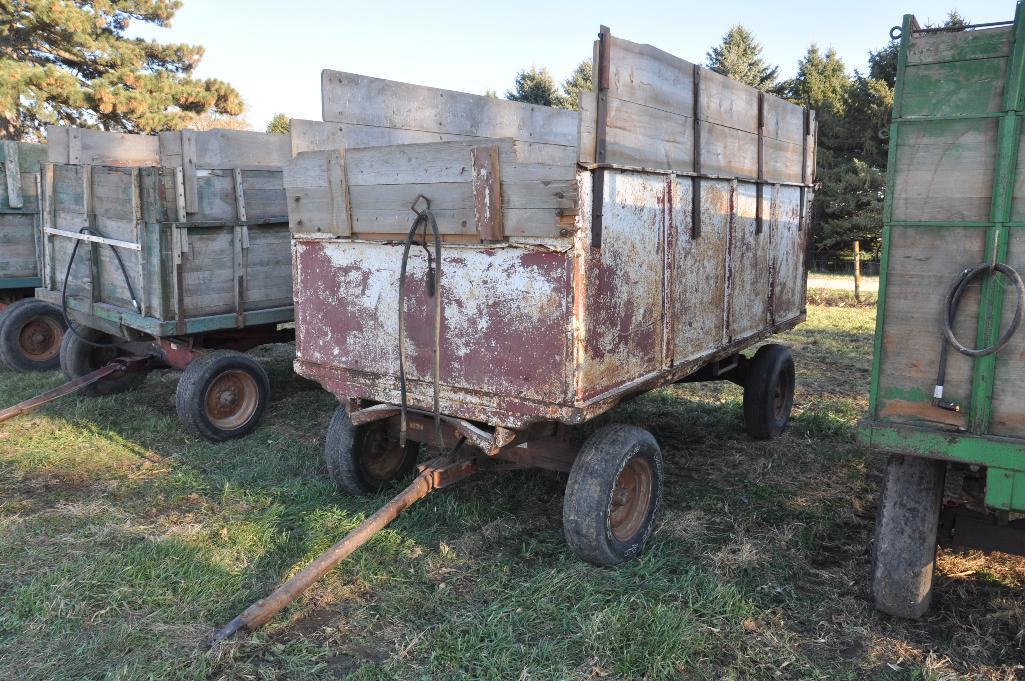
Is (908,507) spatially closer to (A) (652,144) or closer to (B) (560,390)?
(B) (560,390)

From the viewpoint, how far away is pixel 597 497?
12.0 ft

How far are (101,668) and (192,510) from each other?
1.58 metres

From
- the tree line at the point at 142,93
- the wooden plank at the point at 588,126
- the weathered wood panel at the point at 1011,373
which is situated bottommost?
the weathered wood panel at the point at 1011,373

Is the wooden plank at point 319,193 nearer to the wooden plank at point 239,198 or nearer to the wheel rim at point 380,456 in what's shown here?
Answer: the wheel rim at point 380,456

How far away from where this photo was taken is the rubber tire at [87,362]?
22.6 feet

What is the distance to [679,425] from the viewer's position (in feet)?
21.1

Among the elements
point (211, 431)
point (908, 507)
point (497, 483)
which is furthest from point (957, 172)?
point (211, 431)

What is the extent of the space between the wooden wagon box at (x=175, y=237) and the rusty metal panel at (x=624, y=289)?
3559 millimetres

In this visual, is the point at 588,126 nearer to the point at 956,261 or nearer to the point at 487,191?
the point at 487,191

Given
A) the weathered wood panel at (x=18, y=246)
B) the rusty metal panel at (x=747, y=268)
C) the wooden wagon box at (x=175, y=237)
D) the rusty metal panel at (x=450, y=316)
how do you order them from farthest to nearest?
the weathered wood panel at (x=18, y=246) → the wooden wagon box at (x=175, y=237) → the rusty metal panel at (x=747, y=268) → the rusty metal panel at (x=450, y=316)

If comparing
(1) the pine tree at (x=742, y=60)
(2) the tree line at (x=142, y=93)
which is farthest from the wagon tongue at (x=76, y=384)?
(1) the pine tree at (x=742, y=60)

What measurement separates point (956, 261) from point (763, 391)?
3151 millimetres

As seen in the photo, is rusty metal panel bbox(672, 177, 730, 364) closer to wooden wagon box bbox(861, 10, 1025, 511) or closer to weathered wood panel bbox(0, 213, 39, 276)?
wooden wagon box bbox(861, 10, 1025, 511)

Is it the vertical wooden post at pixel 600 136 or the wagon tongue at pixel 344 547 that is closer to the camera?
the wagon tongue at pixel 344 547
